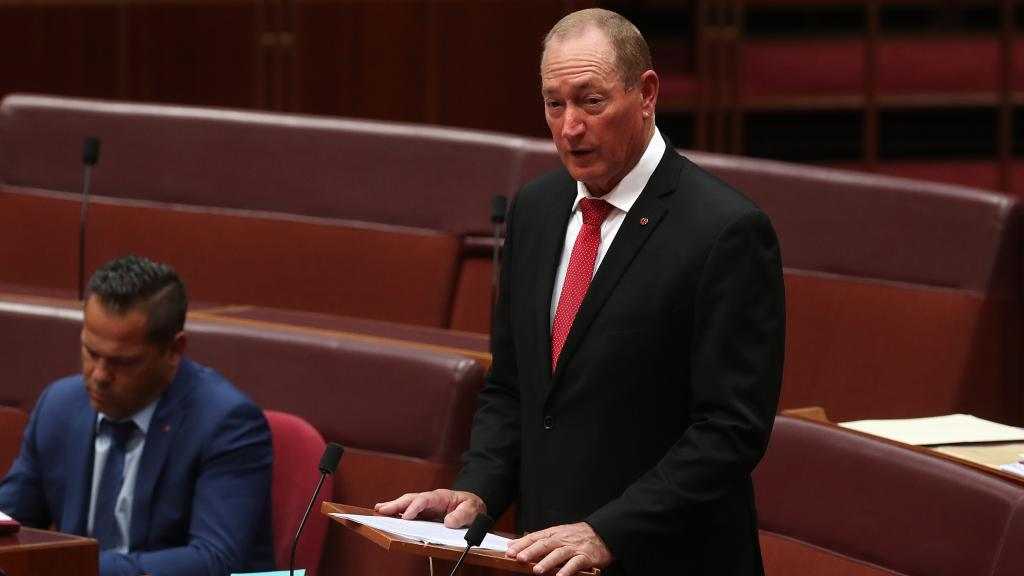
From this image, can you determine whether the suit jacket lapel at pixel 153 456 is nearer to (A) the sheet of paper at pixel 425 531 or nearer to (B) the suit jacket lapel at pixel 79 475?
(B) the suit jacket lapel at pixel 79 475

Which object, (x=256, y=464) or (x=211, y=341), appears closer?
(x=256, y=464)

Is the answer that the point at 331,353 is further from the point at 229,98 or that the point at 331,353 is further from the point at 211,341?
the point at 229,98

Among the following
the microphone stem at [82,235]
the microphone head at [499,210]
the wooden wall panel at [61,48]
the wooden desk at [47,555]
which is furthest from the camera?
the wooden wall panel at [61,48]

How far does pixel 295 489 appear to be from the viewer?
1203 mm

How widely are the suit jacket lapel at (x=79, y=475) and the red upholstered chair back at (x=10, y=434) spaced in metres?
0.24

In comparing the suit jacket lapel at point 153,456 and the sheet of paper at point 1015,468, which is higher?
the sheet of paper at point 1015,468

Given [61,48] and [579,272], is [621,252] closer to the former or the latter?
[579,272]

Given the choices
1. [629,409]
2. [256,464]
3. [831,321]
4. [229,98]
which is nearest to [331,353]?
[256,464]

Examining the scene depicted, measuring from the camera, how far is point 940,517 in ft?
3.42

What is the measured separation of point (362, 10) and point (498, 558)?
1.54 m

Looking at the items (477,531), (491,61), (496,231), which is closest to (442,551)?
(477,531)

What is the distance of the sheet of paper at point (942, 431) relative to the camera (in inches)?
44.1

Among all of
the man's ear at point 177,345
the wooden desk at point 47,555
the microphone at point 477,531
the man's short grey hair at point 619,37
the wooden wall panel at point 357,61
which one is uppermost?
the wooden wall panel at point 357,61

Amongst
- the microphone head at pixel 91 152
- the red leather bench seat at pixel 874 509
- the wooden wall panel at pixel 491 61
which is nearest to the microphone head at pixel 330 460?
the red leather bench seat at pixel 874 509
